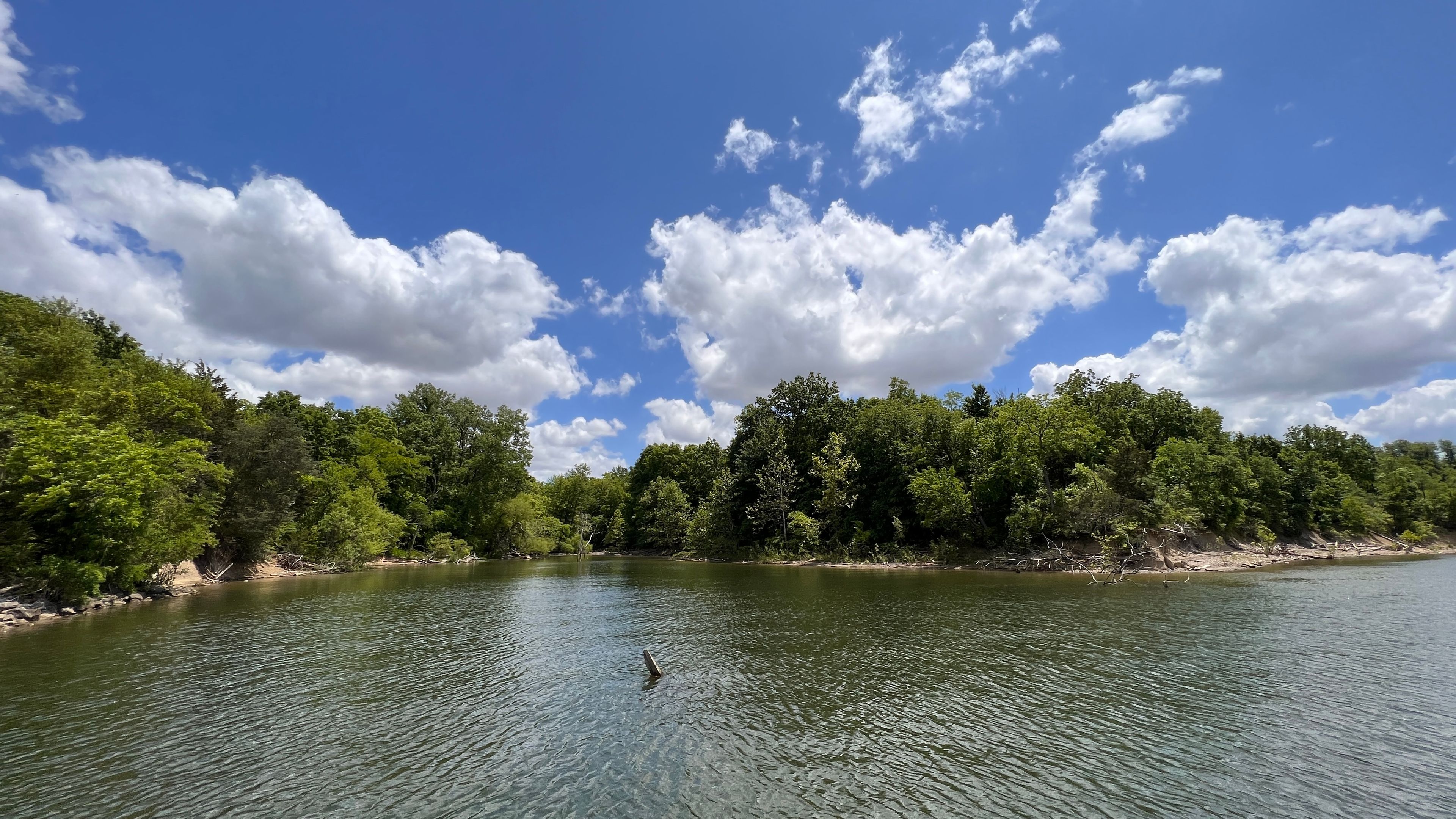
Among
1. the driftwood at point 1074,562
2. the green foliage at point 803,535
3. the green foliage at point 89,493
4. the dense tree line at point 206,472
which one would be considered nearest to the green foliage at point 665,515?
the dense tree line at point 206,472

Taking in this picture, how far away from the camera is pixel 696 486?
106 m

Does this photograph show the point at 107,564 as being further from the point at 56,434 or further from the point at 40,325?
the point at 40,325

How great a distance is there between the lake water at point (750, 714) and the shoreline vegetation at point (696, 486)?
6.38 m

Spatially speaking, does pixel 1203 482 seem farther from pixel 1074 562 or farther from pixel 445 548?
pixel 445 548

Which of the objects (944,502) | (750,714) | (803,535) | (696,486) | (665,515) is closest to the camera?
(750,714)

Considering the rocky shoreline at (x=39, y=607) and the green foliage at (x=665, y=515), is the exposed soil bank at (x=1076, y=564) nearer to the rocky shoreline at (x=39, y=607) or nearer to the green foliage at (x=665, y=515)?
the rocky shoreline at (x=39, y=607)

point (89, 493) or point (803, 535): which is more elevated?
point (89, 493)

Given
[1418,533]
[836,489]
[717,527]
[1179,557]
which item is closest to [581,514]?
[717,527]

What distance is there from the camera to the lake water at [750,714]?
10820 millimetres

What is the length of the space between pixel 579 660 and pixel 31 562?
28838 millimetres

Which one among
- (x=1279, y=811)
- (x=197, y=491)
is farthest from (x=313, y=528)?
(x=1279, y=811)

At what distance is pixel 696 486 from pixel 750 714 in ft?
299

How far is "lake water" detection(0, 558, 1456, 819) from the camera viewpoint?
10820 mm

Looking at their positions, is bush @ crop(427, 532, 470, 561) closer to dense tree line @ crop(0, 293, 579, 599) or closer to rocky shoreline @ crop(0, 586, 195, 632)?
dense tree line @ crop(0, 293, 579, 599)
